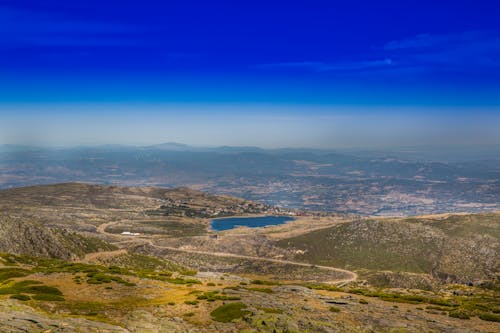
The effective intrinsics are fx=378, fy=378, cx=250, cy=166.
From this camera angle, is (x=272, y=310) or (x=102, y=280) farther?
(x=102, y=280)

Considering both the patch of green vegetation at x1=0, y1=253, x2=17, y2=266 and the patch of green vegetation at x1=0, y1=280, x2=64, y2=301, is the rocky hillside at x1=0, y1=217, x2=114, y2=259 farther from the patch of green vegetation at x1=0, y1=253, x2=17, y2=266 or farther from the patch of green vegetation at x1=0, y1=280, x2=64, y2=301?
the patch of green vegetation at x1=0, y1=280, x2=64, y2=301

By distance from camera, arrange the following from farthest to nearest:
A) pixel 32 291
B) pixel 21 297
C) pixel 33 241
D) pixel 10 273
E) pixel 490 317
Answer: pixel 33 241
pixel 10 273
pixel 490 317
pixel 32 291
pixel 21 297

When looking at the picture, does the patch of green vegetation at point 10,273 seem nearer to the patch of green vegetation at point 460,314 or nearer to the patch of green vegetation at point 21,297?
the patch of green vegetation at point 21,297

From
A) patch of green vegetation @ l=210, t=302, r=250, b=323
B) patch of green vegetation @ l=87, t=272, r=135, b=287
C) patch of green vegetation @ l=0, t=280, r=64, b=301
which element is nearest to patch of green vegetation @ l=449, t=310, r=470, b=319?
patch of green vegetation @ l=210, t=302, r=250, b=323

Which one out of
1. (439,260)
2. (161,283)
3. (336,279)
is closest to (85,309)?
(161,283)

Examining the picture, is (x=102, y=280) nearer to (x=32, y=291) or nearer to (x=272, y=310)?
(x=32, y=291)

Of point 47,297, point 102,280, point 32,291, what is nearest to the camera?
point 47,297

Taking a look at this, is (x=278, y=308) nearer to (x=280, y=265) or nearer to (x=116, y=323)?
(x=116, y=323)

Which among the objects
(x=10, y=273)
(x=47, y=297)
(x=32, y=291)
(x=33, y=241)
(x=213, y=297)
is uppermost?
(x=47, y=297)

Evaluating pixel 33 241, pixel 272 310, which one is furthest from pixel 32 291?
pixel 33 241
